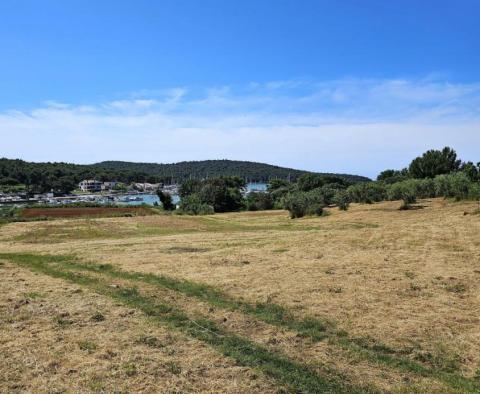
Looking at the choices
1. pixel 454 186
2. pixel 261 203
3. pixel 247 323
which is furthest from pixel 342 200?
pixel 247 323

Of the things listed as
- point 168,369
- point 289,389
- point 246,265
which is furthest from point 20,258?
point 289,389

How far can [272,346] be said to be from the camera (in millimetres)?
8414

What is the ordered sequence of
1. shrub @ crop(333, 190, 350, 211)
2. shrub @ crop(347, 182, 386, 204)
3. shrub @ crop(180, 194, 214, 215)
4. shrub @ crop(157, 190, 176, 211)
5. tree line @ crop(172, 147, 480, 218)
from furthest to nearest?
shrub @ crop(157, 190, 176, 211), shrub @ crop(180, 194, 214, 215), shrub @ crop(347, 182, 386, 204), shrub @ crop(333, 190, 350, 211), tree line @ crop(172, 147, 480, 218)

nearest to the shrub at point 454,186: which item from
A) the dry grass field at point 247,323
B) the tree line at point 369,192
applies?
the tree line at point 369,192

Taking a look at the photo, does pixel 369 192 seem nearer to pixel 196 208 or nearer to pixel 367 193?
pixel 367 193

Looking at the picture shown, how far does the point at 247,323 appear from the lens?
987cm

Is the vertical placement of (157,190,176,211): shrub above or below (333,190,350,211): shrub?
below

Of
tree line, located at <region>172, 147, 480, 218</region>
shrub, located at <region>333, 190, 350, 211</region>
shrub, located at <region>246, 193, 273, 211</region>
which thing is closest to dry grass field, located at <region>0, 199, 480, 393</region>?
tree line, located at <region>172, 147, 480, 218</region>

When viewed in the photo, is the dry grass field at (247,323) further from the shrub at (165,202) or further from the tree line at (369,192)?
the shrub at (165,202)

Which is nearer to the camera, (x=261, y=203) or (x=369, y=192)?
(x=369, y=192)

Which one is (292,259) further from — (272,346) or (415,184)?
(415,184)

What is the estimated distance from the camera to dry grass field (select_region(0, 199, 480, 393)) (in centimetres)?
703

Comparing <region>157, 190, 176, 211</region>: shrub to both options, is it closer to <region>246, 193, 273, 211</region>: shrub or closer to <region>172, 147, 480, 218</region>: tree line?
<region>172, 147, 480, 218</region>: tree line

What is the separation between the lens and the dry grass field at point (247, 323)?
703cm
